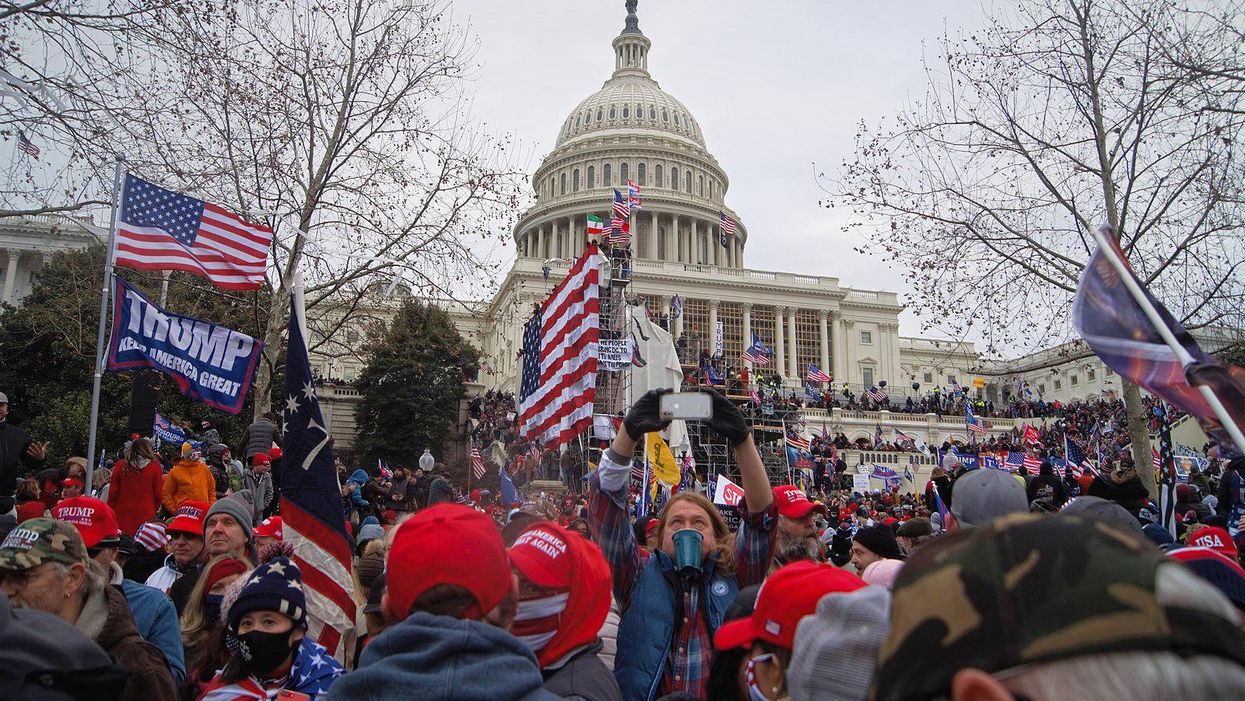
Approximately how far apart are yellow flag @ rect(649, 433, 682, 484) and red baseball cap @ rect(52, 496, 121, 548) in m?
6.66

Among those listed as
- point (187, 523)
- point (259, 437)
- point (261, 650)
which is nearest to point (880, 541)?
point (261, 650)

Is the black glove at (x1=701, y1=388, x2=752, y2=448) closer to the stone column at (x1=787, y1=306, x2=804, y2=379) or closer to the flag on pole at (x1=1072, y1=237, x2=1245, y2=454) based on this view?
the flag on pole at (x1=1072, y1=237, x2=1245, y2=454)

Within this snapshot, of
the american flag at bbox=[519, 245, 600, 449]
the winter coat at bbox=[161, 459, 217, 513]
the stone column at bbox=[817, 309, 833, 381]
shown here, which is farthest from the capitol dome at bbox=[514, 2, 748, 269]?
the winter coat at bbox=[161, 459, 217, 513]

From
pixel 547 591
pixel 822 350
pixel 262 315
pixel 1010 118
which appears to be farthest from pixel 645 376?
pixel 822 350

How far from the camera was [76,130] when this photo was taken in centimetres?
846

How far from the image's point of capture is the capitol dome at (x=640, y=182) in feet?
253

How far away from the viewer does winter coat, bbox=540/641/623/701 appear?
2.29 meters

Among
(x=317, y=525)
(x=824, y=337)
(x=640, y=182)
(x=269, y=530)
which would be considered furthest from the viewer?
(x=640, y=182)

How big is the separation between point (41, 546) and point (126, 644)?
1.33 feet

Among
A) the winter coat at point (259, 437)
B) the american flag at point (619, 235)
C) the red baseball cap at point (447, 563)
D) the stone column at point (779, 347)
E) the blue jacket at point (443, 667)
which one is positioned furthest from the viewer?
the stone column at point (779, 347)

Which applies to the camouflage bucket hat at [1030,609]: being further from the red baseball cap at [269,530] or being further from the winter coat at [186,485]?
the winter coat at [186,485]

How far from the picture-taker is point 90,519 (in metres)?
3.96

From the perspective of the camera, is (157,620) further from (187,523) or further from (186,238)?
(186,238)

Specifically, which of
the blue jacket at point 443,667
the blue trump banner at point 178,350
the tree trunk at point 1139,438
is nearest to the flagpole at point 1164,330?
the blue jacket at point 443,667
